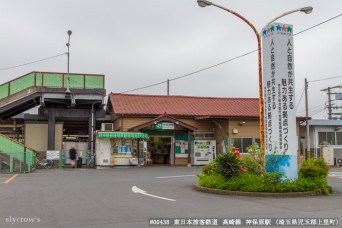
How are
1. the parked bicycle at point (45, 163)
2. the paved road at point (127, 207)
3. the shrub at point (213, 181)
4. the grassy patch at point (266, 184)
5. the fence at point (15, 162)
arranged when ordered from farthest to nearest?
the parked bicycle at point (45, 163), the fence at point (15, 162), the shrub at point (213, 181), the grassy patch at point (266, 184), the paved road at point (127, 207)

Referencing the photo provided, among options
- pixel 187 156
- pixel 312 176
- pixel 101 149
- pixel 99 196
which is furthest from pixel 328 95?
pixel 99 196

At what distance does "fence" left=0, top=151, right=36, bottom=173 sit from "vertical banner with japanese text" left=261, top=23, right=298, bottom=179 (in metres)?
15.1

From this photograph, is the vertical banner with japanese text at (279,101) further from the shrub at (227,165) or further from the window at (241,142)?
the window at (241,142)

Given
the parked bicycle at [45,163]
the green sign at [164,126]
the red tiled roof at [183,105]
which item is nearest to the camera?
the parked bicycle at [45,163]

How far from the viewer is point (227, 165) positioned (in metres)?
13.5

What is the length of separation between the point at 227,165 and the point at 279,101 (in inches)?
111

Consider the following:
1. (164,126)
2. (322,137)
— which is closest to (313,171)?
(164,126)

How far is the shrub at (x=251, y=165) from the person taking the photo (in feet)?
44.7

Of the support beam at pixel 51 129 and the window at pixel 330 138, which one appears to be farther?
the window at pixel 330 138

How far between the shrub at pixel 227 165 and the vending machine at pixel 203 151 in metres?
16.5

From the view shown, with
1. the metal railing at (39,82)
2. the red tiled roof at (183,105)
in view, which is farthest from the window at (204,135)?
the metal railing at (39,82)

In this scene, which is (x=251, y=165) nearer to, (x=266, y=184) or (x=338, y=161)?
(x=266, y=184)

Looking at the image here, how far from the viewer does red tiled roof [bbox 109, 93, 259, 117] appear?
29.9 m

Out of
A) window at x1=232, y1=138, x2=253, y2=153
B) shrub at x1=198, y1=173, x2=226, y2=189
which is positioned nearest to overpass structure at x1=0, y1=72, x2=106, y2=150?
window at x1=232, y1=138, x2=253, y2=153
